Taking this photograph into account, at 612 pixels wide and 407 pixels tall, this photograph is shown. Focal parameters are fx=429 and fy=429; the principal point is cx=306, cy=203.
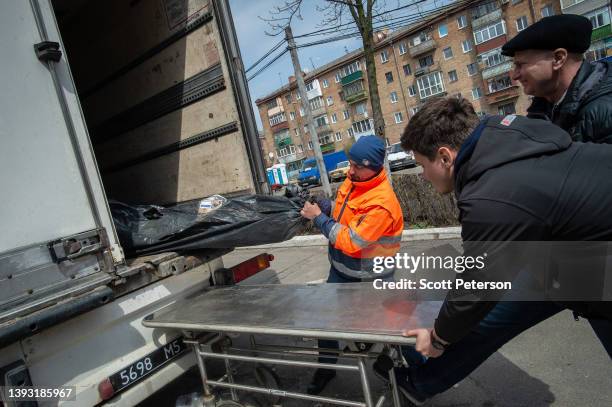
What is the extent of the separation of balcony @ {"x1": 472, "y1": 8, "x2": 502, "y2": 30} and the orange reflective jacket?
36773 millimetres

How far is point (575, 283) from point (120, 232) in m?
2.55

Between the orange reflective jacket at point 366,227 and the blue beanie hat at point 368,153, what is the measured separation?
95 millimetres

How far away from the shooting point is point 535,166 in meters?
1.33

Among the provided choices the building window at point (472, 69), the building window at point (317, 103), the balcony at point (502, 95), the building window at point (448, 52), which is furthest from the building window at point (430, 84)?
the building window at point (317, 103)

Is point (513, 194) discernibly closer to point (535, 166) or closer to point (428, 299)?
point (535, 166)

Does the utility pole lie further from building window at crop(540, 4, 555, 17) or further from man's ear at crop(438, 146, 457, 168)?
building window at crop(540, 4, 555, 17)

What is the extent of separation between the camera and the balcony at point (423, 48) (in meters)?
38.0

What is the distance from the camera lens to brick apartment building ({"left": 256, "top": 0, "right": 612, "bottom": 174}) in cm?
3241

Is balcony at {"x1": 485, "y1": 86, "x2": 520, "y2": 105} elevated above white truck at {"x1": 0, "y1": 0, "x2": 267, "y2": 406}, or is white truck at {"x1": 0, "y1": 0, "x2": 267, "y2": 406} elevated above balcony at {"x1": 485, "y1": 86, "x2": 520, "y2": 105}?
balcony at {"x1": 485, "y1": 86, "x2": 520, "y2": 105}

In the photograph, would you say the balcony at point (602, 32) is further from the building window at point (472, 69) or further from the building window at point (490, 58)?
the building window at point (472, 69)

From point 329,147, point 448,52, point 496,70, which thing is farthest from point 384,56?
point 329,147

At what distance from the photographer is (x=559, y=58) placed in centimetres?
198

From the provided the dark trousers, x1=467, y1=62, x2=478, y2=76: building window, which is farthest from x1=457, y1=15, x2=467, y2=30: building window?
the dark trousers

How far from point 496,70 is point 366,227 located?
36.6 metres
